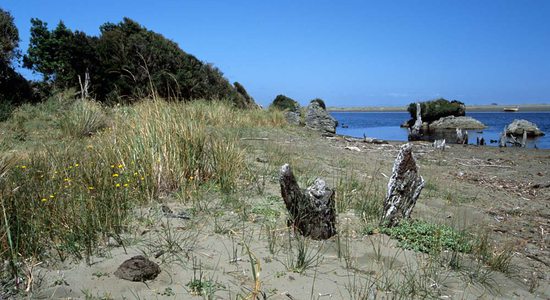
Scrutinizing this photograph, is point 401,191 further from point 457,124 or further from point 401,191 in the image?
point 457,124

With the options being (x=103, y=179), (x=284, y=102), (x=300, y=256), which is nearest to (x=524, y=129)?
(x=284, y=102)

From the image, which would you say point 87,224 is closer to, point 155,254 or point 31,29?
point 155,254

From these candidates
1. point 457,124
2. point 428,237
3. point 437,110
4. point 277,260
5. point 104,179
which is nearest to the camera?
point 277,260

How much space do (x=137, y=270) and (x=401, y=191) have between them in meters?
2.74

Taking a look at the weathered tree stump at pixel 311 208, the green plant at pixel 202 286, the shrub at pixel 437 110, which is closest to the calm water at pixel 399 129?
the shrub at pixel 437 110

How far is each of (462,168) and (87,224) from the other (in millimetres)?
9856

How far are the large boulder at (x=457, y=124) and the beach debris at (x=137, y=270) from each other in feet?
130

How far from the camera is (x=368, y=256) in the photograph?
3.64 metres

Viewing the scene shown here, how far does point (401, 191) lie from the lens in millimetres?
4359

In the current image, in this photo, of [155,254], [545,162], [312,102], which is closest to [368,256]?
[155,254]

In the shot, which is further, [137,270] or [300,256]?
[300,256]

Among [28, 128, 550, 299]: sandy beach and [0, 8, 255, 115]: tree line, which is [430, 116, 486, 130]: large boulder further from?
[28, 128, 550, 299]: sandy beach

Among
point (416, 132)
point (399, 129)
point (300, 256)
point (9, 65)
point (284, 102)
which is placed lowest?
point (399, 129)

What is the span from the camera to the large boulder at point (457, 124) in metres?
38.4
